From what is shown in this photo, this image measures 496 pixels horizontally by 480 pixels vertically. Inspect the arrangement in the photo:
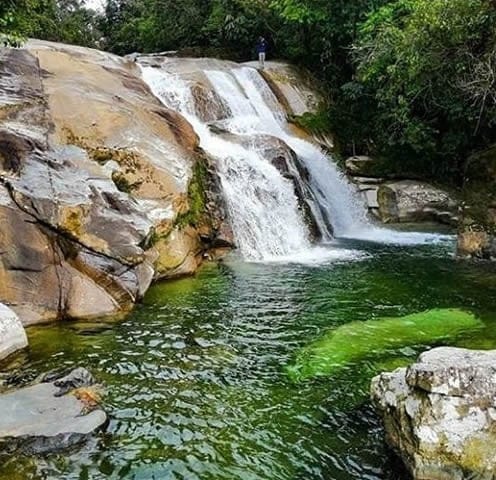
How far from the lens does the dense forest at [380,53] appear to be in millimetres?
14820

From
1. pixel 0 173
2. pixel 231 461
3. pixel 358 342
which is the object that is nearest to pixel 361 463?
pixel 231 461

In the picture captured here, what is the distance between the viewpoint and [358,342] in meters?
8.94

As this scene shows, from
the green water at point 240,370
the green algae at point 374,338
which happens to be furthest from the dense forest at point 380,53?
the green algae at point 374,338

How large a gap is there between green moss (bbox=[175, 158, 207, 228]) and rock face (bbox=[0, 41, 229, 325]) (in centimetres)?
10

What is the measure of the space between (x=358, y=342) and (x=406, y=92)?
40.2ft

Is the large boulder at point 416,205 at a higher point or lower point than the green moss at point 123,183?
lower

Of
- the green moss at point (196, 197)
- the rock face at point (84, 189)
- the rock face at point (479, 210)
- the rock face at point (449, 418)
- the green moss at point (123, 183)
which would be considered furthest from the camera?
the rock face at point (479, 210)

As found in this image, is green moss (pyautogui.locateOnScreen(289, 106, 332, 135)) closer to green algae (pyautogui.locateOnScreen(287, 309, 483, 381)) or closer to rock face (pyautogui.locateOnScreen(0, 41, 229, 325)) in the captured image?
rock face (pyautogui.locateOnScreen(0, 41, 229, 325))

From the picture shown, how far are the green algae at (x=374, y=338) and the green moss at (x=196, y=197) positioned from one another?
5546 millimetres

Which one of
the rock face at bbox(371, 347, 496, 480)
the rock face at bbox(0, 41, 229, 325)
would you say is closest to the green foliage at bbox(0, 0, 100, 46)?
the rock face at bbox(0, 41, 229, 325)

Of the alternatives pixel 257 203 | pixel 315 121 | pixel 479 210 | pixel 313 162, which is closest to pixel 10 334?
pixel 257 203

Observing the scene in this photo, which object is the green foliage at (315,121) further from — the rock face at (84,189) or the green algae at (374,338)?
the green algae at (374,338)

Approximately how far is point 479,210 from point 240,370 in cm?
945

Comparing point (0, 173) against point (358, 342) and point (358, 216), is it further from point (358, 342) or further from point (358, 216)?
point (358, 216)
